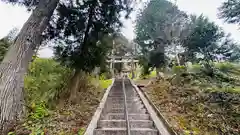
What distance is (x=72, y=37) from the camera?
6.54 meters

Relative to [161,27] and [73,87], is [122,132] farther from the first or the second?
[161,27]

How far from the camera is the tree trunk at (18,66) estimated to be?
3607 mm

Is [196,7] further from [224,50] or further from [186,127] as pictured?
[186,127]

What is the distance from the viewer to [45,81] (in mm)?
5676

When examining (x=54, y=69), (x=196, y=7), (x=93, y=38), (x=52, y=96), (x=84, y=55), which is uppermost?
(x=196, y=7)

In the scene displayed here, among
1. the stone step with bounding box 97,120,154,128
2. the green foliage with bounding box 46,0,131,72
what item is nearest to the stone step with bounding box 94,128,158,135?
the stone step with bounding box 97,120,154,128

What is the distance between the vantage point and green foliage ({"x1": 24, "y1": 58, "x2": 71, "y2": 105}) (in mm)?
4984

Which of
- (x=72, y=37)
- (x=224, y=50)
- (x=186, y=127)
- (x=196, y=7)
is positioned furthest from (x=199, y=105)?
(x=196, y=7)

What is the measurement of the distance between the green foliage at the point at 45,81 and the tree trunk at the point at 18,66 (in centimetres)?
71

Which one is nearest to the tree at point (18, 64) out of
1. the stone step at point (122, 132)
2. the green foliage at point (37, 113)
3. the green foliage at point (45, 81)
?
the green foliage at point (37, 113)

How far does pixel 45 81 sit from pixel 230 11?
27.2ft

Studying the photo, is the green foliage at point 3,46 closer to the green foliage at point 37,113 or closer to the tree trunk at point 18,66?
the tree trunk at point 18,66

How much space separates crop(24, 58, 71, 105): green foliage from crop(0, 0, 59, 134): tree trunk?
2.33 ft

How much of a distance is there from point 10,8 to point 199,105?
268 inches
